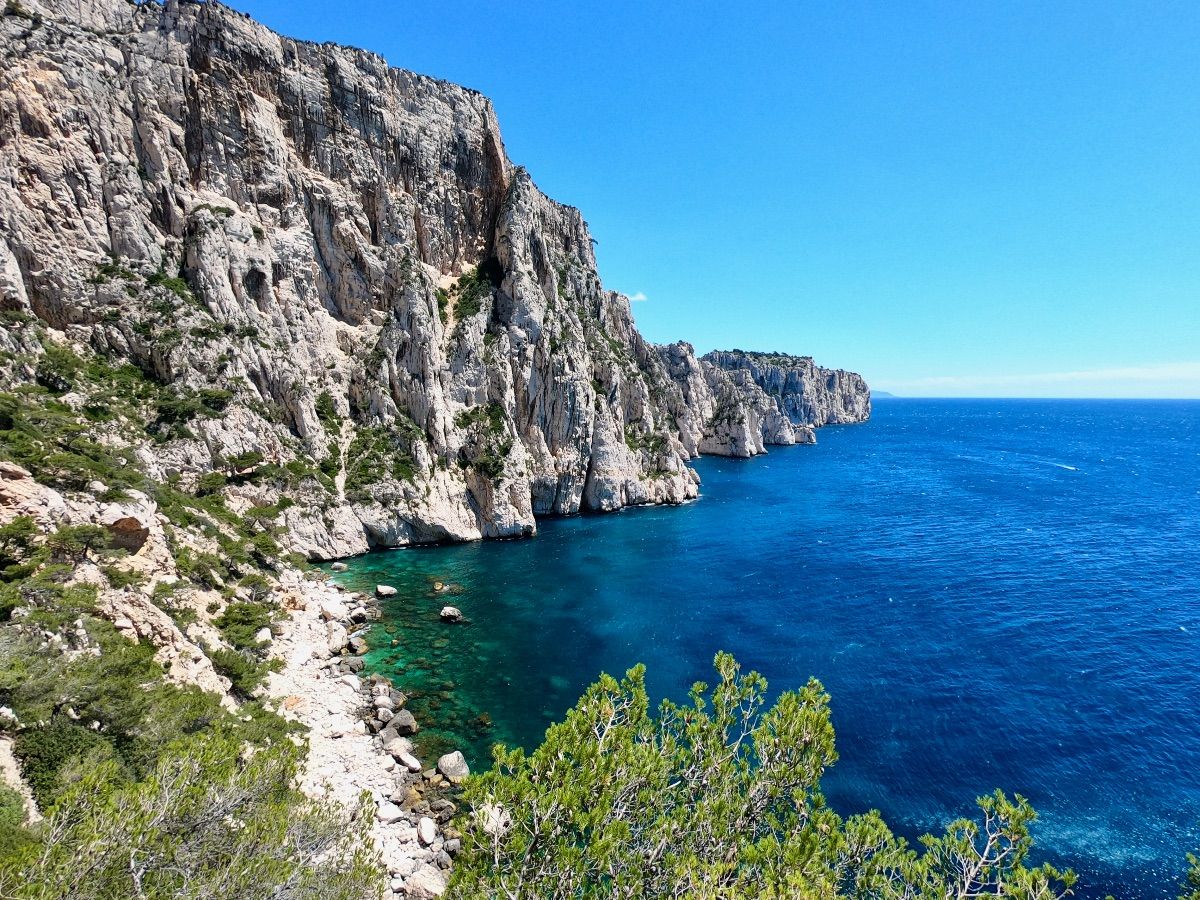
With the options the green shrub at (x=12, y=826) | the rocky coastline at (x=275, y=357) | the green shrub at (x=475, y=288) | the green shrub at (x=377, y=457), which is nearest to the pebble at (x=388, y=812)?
the rocky coastline at (x=275, y=357)

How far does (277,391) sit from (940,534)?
78810 millimetres

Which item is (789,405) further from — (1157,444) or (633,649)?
(633,649)

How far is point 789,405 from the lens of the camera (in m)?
197

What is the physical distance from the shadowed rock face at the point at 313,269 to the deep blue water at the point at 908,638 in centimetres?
928

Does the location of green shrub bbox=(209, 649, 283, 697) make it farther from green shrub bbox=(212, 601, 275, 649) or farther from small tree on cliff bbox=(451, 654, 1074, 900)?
small tree on cliff bbox=(451, 654, 1074, 900)

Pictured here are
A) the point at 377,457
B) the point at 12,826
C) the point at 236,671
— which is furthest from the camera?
the point at 377,457

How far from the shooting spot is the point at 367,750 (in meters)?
24.2

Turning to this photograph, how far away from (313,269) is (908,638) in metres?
70.6

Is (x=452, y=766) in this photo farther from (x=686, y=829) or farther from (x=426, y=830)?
(x=686, y=829)

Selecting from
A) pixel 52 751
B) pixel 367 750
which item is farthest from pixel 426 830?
pixel 52 751

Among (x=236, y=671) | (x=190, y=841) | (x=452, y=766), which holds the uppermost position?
(x=190, y=841)

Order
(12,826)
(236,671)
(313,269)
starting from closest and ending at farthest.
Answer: (12,826) < (236,671) < (313,269)

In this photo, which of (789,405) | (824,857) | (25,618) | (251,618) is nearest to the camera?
(824,857)

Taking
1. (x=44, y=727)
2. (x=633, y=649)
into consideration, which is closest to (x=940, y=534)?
(x=633, y=649)
